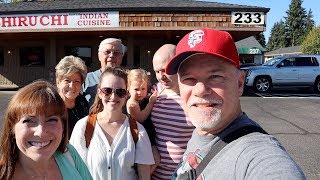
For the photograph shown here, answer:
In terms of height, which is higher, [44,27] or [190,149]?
[44,27]

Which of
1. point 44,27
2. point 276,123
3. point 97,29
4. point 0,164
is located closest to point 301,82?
point 276,123

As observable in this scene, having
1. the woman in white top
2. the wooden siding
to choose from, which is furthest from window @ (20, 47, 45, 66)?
the woman in white top

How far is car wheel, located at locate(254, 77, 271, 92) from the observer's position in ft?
62.7

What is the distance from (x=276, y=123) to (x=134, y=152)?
8784 millimetres

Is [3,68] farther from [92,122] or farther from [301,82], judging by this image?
[92,122]

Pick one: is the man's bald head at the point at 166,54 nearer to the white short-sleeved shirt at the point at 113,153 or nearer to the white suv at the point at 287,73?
the white short-sleeved shirt at the point at 113,153

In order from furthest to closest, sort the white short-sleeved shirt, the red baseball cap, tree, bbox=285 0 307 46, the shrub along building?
tree, bbox=285 0 307 46, the shrub along building, the white short-sleeved shirt, the red baseball cap

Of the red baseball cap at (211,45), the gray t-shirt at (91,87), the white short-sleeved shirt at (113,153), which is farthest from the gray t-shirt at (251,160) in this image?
the gray t-shirt at (91,87)

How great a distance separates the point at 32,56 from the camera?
2131 centimetres

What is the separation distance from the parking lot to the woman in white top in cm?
394

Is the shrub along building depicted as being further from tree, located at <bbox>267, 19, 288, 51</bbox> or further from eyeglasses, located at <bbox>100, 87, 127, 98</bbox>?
tree, located at <bbox>267, 19, 288, 51</bbox>

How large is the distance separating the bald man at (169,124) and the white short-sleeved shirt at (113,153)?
0.18 meters

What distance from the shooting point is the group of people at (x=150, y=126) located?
1.54 meters

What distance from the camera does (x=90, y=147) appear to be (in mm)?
2803
